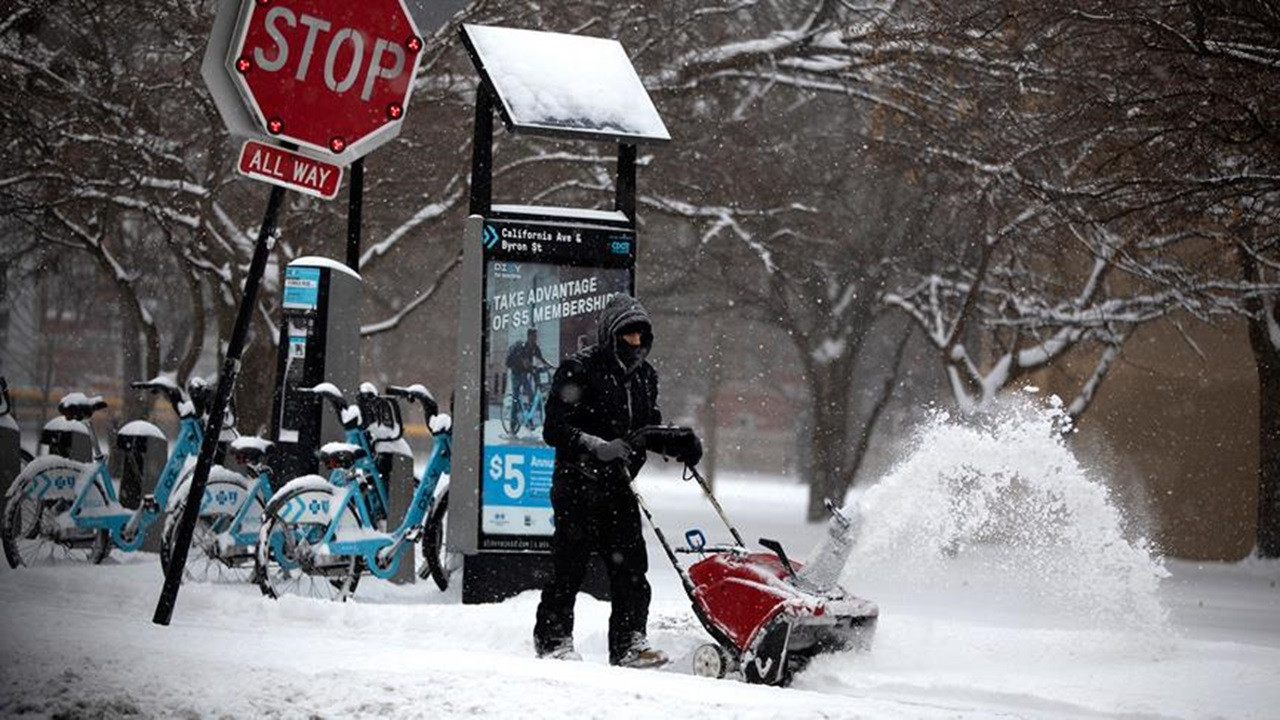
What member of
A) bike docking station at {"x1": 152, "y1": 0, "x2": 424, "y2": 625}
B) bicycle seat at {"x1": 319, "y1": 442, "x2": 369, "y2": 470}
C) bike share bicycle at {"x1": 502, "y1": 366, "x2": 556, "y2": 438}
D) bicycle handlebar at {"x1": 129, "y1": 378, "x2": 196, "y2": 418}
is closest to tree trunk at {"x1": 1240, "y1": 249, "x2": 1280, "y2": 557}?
bike share bicycle at {"x1": 502, "y1": 366, "x2": 556, "y2": 438}

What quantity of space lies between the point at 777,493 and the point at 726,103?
88.8 ft

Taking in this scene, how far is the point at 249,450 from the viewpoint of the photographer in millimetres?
11906

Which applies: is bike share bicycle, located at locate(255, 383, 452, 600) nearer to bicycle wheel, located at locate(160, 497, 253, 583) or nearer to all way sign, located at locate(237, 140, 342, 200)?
bicycle wheel, located at locate(160, 497, 253, 583)

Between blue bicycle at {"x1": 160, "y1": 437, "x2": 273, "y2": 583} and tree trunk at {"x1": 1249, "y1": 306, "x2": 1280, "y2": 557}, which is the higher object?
tree trunk at {"x1": 1249, "y1": 306, "x2": 1280, "y2": 557}

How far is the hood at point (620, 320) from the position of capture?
820cm

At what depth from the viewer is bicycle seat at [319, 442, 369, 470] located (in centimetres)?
1128

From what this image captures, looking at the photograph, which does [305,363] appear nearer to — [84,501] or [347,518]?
[347,518]

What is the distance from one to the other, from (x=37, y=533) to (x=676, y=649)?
5.80 m

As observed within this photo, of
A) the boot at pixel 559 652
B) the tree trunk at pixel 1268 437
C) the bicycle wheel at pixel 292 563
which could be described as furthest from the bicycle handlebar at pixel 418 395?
the tree trunk at pixel 1268 437

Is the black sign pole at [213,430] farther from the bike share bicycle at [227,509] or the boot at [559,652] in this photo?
the bike share bicycle at [227,509]

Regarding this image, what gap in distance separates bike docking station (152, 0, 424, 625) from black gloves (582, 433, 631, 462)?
1746mm

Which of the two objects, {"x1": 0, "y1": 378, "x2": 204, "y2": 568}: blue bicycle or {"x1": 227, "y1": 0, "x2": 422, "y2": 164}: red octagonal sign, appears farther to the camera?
{"x1": 0, "y1": 378, "x2": 204, "y2": 568}: blue bicycle

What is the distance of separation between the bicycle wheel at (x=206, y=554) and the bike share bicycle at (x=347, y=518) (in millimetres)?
401

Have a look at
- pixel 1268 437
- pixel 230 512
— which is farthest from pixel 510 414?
pixel 1268 437
